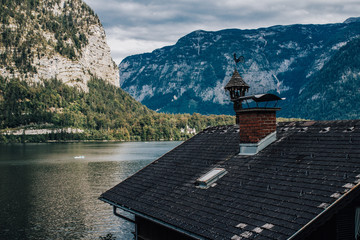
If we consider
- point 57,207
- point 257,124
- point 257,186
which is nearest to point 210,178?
point 257,186

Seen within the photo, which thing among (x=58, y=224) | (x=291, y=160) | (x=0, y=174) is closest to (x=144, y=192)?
(x=291, y=160)

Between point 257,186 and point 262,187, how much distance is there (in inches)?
7.8

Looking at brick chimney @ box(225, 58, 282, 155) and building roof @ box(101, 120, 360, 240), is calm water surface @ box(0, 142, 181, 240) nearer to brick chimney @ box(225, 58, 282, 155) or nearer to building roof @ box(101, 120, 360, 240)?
building roof @ box(101, 120, 360, 240)

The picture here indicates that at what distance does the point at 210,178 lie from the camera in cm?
1212

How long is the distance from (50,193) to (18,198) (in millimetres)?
4684

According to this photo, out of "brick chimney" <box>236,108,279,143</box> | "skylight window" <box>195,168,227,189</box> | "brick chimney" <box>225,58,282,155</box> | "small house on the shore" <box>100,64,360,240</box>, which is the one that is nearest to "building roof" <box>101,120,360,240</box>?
"small house on the shore" <box>100,64,360,240</box>

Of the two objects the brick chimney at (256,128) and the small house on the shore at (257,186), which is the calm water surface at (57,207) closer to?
the small house on the shore at (257,186)

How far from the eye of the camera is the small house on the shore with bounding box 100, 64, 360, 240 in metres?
8.91

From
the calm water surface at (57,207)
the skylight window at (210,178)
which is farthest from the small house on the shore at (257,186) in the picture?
the calm water surface at (57,207)

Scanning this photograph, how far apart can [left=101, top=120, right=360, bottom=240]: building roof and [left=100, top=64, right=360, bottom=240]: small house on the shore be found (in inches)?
1.0

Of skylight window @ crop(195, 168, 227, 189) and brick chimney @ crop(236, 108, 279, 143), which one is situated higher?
brick chimney @ crop(236, 108, 279, 143)

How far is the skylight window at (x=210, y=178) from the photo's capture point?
12078 millimetres

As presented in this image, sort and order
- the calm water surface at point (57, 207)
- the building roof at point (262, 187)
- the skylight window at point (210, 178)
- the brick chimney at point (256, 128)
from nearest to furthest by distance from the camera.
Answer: the building roof at point (262, 187) < the skylight window at point (210, 178) < the brick chimney at point (256, 128) < the calm water surface at point (57, 207)

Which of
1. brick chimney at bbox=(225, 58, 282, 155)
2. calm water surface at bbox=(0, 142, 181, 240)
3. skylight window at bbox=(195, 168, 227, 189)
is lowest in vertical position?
calm water surface at bbox=(0, 142, 181, 240)
